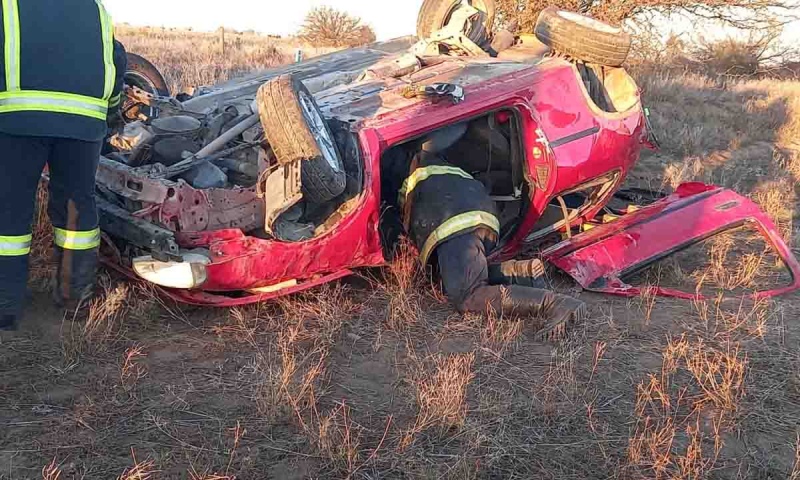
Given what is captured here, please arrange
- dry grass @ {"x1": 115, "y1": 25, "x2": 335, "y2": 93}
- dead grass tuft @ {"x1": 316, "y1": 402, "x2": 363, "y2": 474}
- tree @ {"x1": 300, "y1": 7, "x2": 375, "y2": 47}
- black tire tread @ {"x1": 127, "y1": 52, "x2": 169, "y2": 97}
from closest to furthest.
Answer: dead grass tuft @ {"x1": 316, "y1": 402, "x2": 363, "y2": 474} → black tire tread @ {"x1": 127, "y1": 52, "x2": 169, "y2": 97} → dry grass @ {"x1": 115, "y1": 25, "x2": 335, "y2": 93} → tree @ {"x1": 300, "y1": 7, "x2": 375, "y2": 47}

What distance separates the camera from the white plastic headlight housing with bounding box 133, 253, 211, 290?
10.8 feet

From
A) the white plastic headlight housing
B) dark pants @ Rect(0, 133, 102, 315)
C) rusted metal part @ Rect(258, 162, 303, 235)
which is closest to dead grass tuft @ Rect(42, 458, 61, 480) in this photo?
the white plastic headlight housing

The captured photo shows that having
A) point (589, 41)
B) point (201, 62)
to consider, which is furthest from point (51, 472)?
point (201, 62)

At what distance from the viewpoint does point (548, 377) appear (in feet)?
10.5

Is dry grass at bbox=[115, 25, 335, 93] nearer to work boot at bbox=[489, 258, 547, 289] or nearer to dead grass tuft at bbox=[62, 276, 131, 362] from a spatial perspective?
dead grass tuft at bbox=[62, 276, 131, 362]

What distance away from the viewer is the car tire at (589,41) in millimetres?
5020

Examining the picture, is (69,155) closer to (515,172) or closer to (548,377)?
(548,377)

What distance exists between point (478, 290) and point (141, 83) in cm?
329

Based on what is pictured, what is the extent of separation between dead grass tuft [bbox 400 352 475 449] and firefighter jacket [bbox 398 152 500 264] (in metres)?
0.96

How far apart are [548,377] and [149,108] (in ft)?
9.82

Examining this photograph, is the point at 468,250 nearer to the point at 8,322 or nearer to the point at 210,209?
the point at 210,209

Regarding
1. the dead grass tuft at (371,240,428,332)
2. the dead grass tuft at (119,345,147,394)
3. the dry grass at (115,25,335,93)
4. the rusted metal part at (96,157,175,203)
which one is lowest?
the dry grass at (115,25,335,93)

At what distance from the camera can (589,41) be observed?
5.01m

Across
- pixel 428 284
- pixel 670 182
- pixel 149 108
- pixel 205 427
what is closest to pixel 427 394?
pixel 205 427
